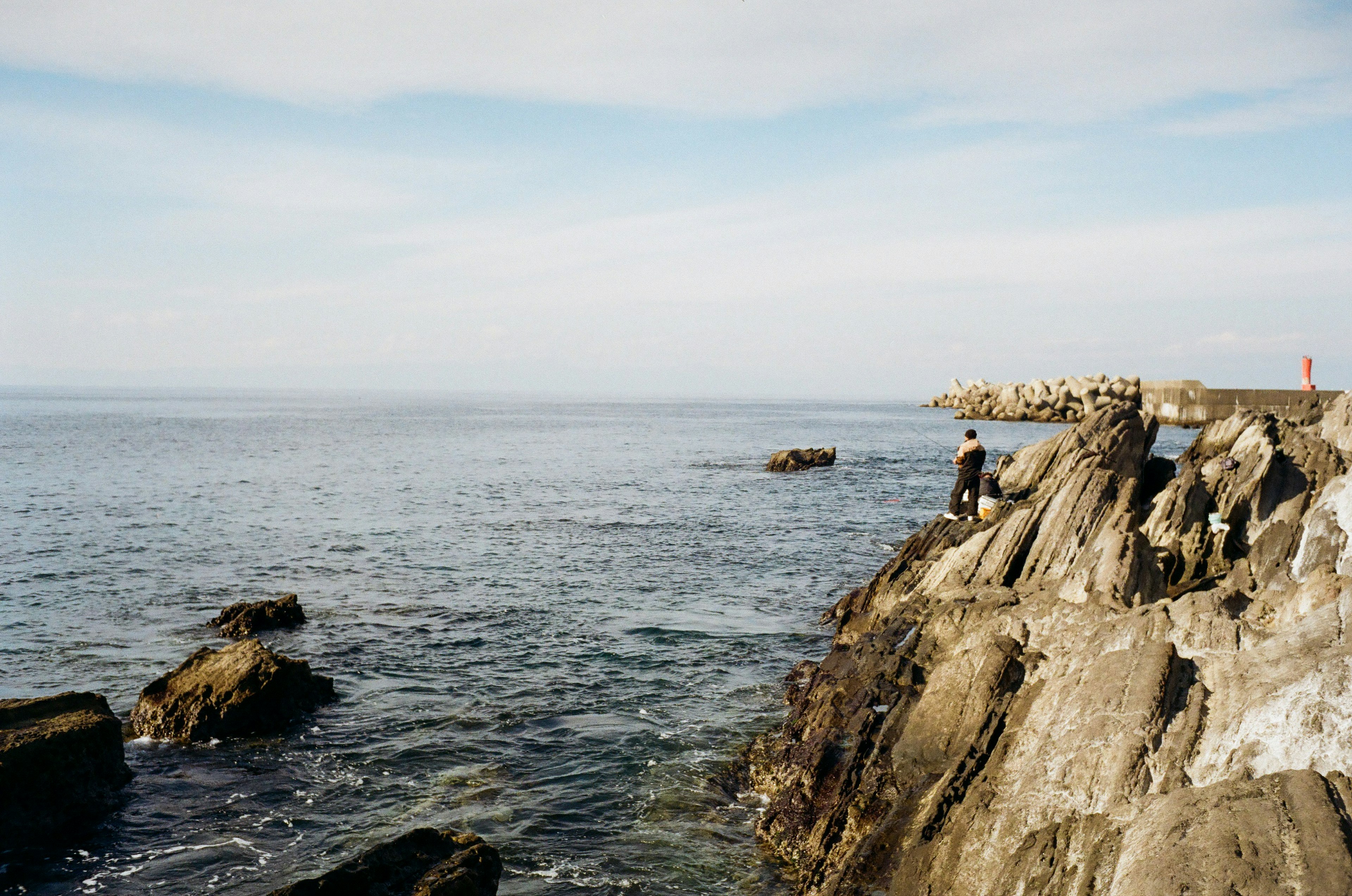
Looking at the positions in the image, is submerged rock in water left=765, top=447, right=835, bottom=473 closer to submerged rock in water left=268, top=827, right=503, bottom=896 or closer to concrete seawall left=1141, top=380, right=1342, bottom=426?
concrete seawall left=1141, top=380, right=1342, bottom=426

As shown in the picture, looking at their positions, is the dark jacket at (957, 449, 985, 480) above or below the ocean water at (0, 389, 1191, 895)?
above

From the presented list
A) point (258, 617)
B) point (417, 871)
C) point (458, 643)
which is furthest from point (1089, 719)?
point (258, 617)

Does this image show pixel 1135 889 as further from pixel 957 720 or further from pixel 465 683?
pixel 465 683

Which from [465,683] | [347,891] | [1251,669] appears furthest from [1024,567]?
[347,891]

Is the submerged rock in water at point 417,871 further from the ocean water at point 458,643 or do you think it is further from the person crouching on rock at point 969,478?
the person crouching on rock at point 969,478

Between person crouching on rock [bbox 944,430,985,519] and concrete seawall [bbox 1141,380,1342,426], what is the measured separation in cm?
3741

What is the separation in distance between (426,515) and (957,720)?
35319 mm

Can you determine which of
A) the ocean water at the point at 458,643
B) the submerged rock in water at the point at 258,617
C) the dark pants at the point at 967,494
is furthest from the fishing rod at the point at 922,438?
the submerged rock in water at the point at 258,617

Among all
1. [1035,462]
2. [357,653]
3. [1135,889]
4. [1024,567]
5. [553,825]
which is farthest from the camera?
[1035,462]

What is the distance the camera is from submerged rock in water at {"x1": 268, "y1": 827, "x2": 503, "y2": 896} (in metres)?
8.68

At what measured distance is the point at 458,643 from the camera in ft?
71.8

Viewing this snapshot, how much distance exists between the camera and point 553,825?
12844mm

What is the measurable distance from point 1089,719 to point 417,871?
7.56 metres

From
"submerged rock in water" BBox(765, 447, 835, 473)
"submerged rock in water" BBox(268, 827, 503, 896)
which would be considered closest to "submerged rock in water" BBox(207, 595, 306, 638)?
"submerged rock in water" BBox(268, 827, 503, 896)
